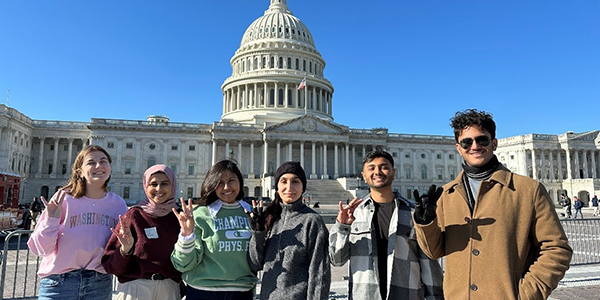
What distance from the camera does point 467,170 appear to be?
3.96 metres

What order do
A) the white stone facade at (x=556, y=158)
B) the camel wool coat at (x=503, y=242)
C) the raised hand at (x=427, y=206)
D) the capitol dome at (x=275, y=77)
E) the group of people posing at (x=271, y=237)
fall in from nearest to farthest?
the camel wool coat at (x=503, y=242) < the raised hand at (x=427, y=206) < the group of people posing at (x=271, y=237) < the capitol dome at (x=275, y=77) < the white stone facade at (x=556, y=158)

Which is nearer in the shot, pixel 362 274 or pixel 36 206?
pixel 362 274

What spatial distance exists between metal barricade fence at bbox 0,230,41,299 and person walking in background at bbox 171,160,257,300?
4340mm

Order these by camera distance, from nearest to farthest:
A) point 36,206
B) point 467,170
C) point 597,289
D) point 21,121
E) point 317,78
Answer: point 467,170, point 597,289, point 36,206, point 21,121, point 317,78

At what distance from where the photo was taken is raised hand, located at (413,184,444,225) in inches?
142

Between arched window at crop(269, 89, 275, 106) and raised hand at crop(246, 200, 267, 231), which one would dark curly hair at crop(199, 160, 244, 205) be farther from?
arched window at crop(269, 89, 275, 106)

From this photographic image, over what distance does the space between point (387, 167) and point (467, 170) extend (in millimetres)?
1022

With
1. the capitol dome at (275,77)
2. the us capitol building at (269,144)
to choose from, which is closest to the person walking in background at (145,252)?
the us capitol building at (269,144)

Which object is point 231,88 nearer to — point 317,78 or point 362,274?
point 317,78

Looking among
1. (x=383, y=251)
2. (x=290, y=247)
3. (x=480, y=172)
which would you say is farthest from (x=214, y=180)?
(x=480, y=172)

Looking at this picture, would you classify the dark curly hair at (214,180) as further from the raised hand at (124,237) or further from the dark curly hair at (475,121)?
the dark curly hair at (475,121)

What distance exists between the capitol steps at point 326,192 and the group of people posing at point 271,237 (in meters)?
42.6

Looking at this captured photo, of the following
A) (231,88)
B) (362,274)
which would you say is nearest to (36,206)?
(362,274)

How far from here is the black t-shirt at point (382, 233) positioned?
4508 mm
